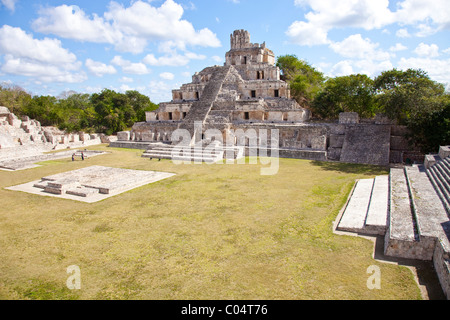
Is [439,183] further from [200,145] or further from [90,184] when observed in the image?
[200,145]

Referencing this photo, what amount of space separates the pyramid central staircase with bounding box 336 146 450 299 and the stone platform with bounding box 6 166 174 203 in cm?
805

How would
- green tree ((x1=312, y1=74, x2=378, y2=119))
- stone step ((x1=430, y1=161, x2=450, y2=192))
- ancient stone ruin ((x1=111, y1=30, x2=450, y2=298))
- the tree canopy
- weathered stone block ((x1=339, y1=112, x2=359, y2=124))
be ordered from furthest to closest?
the tree canopy, green tree ((x1=312, y1=74, x2=378, y2=119)), weathered stone block ((x1=339, y1=112, x2=359, y2=124)), stone step ((x1=430, y1=161, x2=450, y2=192)), ancient stone ruin ((x1=111, y1=30, x2=450, y2=298))

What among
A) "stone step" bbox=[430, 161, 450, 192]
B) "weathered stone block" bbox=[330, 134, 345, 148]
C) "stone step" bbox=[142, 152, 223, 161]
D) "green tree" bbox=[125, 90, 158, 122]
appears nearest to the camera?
"stone step" bbox=[430, 161, 450, 192]

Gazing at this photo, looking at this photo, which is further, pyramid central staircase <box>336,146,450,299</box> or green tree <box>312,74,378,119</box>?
green tree <box>312,74,378,119</box>

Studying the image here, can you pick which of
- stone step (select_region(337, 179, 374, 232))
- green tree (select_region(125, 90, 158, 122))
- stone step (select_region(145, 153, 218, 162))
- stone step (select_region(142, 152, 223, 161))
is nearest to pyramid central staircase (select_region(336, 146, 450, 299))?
stone step (select_region(337, 179, 374, 232))

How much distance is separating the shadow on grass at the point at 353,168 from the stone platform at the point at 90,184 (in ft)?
26.3

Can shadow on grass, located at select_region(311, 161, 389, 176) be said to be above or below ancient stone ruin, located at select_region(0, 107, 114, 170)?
below

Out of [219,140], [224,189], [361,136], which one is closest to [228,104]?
[219,140]

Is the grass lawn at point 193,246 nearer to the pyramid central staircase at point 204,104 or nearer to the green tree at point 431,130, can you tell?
the green tree at point 431,130

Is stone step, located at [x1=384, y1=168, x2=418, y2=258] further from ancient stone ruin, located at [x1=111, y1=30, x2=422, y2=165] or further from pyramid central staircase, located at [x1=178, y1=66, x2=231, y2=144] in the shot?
pyramid central staircase, located at [x1=178, y1=66, x2=231, y2=144]

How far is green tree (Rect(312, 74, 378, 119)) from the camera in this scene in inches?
827

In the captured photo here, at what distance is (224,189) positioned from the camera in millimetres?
10398

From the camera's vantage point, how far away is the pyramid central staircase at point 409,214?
5410 mm

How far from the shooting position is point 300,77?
85.7 ft
